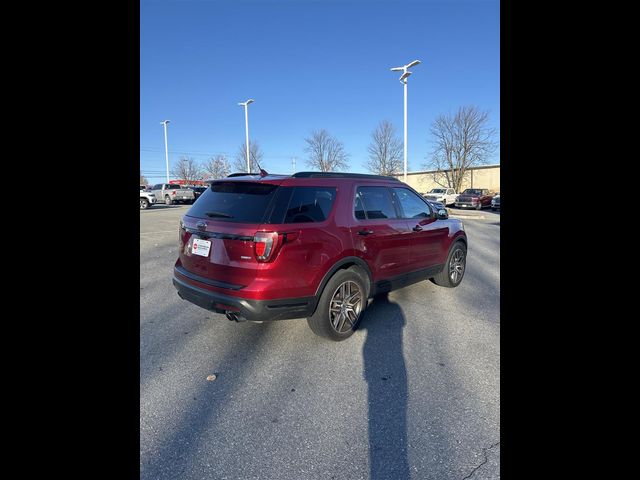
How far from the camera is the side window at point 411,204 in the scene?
476 centimetres

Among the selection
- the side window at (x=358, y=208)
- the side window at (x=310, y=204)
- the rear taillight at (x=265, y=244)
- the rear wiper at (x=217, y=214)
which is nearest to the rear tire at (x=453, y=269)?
the side window at (x=358, y=208)

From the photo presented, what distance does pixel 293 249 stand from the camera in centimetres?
322

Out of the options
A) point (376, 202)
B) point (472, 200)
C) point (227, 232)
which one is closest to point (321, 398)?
point (227, 232)

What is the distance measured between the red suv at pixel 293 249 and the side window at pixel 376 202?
0.05 ft

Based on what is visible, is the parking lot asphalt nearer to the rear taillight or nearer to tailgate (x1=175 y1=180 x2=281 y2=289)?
tailgate (x1=175 y1=180 x2=281 y2=289)

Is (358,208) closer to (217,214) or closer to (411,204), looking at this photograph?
(411,204)

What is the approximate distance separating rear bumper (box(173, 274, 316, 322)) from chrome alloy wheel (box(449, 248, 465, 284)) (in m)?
3.22

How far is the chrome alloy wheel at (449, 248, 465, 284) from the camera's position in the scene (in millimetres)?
5695

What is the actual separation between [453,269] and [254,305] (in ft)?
12.7

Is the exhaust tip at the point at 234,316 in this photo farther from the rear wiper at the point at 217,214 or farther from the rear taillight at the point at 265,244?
the rear wiper at the point at 217,214
